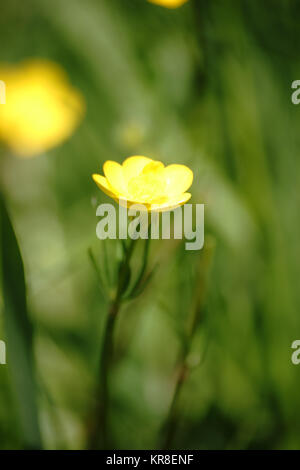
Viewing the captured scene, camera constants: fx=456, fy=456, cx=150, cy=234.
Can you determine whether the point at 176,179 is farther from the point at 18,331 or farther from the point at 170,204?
the point at 18,331

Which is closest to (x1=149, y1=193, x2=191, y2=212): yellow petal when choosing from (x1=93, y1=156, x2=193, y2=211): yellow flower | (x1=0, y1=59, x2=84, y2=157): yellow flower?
(x1=93, y1=156, x2=193, y2=211): yellow flower

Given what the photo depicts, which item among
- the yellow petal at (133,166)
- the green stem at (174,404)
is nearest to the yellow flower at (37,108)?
the yellow petal at (133,166)

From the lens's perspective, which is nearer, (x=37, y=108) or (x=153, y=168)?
(x=153, y=168)

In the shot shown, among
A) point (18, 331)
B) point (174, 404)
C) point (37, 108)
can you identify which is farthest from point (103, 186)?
point (37, 108)

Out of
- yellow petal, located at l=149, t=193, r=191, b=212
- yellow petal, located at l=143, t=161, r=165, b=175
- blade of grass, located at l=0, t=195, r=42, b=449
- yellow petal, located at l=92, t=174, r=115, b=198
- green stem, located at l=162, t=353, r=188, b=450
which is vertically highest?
yellow petal, located at l=143, t=161, r=165, b=175

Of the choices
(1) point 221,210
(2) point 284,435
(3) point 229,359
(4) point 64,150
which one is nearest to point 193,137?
(1) point 221,210

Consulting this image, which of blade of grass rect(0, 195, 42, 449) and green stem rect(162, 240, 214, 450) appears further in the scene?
green stem rect(162, 240, 214, 450)

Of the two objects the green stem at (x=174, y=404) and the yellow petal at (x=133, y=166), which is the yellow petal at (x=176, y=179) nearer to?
the yellow petal at (x=133, y=166)

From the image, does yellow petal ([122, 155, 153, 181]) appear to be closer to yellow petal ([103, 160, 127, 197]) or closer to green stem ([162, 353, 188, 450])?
yellow petal ([103, 160, 127, 197])
